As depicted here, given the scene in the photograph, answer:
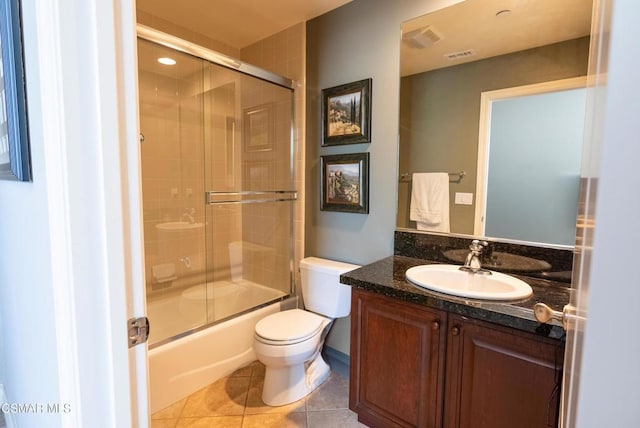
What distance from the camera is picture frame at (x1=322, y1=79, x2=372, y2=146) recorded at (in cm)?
196

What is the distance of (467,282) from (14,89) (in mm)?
1759

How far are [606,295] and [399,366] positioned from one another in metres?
1.24

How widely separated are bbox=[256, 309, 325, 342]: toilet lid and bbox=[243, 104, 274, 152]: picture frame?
1.31 metres

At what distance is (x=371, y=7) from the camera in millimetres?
1910

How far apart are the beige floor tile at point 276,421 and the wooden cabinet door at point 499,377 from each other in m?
0.78

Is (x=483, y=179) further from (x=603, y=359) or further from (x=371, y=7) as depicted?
(x=603, y=359)

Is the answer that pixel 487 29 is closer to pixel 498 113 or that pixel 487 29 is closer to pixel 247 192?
pixel 498 113

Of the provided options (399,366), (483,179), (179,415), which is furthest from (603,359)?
(179,415)

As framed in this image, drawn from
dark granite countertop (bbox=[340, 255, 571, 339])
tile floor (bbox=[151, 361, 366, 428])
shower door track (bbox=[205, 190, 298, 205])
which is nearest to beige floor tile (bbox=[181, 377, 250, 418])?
tile floor (bbox=[151, 361, 366, 428])

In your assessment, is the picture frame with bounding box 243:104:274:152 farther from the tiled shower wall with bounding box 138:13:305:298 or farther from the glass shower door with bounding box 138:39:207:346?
the glass shower door with bounding box 138:39:207:346

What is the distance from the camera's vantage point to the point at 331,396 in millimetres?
1877

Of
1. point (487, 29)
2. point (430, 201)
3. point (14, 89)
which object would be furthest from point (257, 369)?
point (487, 29)

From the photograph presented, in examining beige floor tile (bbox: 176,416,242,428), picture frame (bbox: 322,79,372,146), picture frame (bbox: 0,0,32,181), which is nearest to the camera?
picture frame (bbox: 0,0,32,181)

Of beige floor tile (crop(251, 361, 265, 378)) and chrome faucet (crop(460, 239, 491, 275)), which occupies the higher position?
chrome faucet (crop(460, 239, 491, 275))
